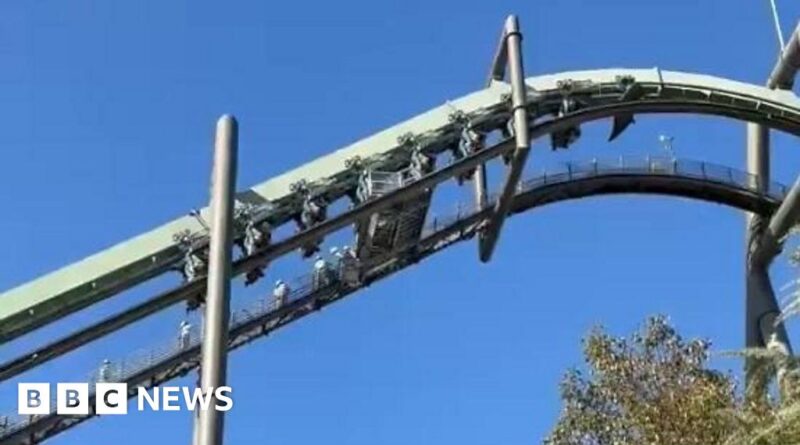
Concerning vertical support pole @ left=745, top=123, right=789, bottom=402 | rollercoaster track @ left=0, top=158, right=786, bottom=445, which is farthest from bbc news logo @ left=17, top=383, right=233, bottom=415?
vertical support pole @ left=745, top=123, right=789, bottom=402

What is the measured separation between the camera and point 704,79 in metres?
27.1

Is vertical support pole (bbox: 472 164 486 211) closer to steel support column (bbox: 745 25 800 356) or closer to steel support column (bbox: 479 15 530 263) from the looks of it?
steel support column (bbox: 479 15 530 263)

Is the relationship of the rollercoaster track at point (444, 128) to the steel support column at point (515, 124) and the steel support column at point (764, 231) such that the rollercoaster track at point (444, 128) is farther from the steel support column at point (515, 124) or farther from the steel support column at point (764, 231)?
the steel support column at point (515, 124)

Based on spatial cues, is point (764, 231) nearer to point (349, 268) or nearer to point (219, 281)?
point (349, 268)

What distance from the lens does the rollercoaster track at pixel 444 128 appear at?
838 inches

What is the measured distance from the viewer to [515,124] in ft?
77.2

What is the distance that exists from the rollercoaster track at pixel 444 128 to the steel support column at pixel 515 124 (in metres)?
1.61

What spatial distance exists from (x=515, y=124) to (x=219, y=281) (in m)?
11.1

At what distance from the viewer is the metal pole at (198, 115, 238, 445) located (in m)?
12.0

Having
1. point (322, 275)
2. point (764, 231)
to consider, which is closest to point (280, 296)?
point (322, 275)

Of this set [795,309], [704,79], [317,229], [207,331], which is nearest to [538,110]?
[704,79]

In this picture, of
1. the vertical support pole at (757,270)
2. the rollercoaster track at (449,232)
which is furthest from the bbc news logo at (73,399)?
the vertical support pole at (757,270)

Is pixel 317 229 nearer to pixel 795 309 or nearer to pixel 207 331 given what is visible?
pixel 207 331

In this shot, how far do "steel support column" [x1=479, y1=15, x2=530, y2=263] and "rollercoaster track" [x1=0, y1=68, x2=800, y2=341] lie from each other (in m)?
1.61
